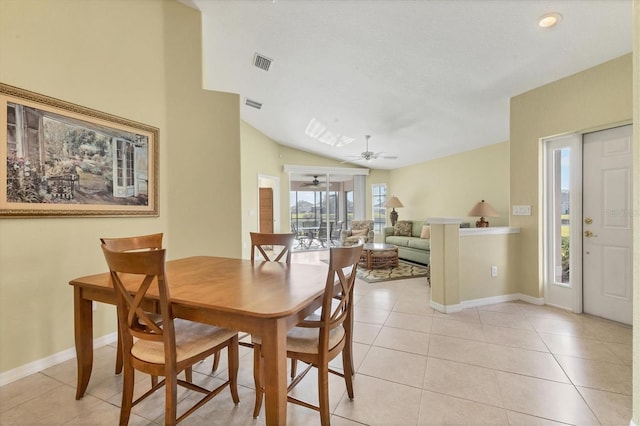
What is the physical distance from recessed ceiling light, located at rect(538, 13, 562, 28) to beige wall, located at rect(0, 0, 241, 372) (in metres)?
3.04

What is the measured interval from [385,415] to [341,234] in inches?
229

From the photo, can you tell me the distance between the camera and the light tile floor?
1.55m

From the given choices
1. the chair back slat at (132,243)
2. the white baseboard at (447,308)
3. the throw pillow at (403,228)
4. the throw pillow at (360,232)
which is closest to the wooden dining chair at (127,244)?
the chair back slat at (132,243)

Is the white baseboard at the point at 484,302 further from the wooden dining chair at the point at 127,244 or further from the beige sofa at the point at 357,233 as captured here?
the beige sofa at the point at 357,233

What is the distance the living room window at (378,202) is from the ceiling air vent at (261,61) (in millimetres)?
5315

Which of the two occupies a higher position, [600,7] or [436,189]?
[600,7]

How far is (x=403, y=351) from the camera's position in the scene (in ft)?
7.47

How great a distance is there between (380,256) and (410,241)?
Answer: 40.9 inches

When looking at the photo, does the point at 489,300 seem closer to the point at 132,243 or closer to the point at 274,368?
the point at 274,368

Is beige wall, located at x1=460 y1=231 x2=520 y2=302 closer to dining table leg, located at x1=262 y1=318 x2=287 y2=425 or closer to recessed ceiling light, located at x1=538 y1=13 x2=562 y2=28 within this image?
recessed ceiling light, located at x1=538 y1=13 x2=562 y2=28

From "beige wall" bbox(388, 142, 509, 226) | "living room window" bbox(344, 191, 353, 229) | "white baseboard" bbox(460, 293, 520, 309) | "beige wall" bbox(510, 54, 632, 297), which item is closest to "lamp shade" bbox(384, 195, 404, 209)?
"beige wall" bbox(388, 142, 509, 226)

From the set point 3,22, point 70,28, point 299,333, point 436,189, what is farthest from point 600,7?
point 436,189

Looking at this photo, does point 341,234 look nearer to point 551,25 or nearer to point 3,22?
point 551,25

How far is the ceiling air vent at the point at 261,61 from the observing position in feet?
11.4
